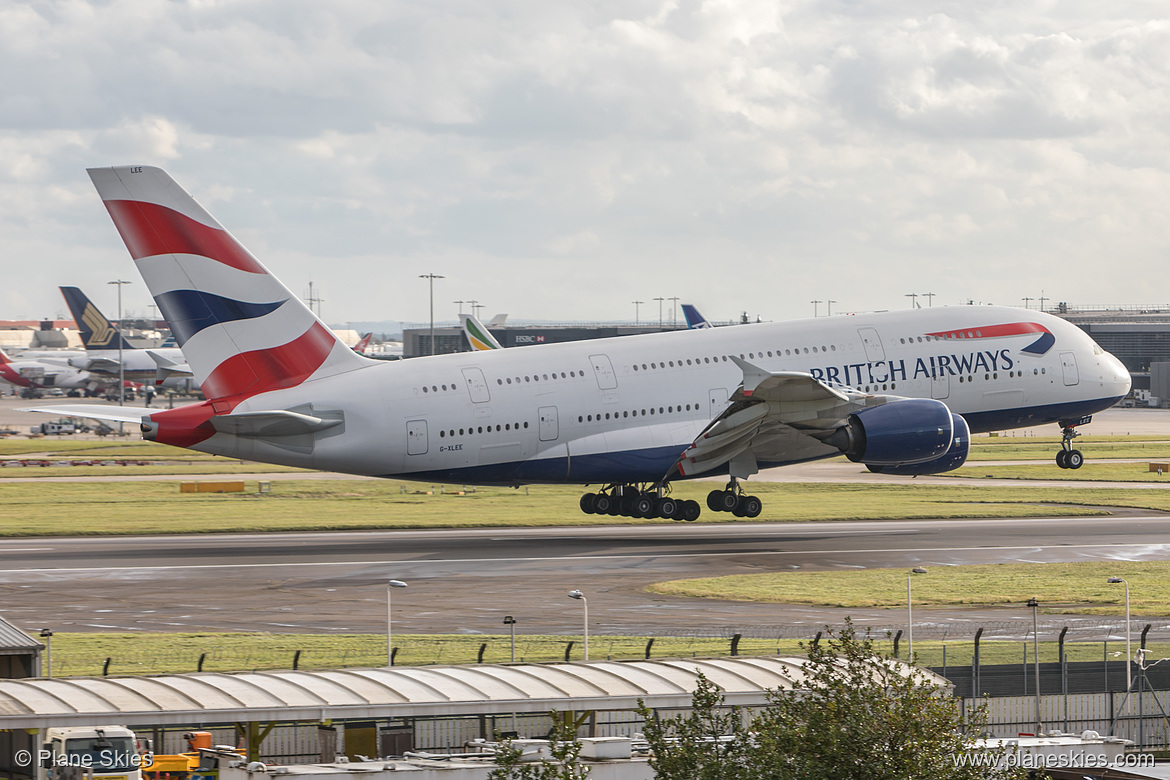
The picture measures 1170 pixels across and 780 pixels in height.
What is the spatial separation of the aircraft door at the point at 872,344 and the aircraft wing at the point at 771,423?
2.44 m

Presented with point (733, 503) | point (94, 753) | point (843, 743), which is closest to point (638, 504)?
point (733, 503)

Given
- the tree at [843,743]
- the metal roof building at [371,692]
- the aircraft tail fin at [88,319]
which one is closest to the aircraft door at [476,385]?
the metal roof building at [371,692]

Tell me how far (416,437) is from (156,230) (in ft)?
→ 37.3

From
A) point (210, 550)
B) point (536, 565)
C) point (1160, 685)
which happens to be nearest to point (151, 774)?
point (1160, 685)

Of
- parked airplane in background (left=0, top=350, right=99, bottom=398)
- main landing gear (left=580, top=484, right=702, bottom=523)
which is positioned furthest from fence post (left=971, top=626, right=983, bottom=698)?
parked airplane in background (left=0, top=350, right=99, bottom=398)

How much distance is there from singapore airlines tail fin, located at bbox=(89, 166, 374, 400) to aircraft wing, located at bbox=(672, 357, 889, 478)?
14.8 meters

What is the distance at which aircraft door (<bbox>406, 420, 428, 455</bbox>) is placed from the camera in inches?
1950

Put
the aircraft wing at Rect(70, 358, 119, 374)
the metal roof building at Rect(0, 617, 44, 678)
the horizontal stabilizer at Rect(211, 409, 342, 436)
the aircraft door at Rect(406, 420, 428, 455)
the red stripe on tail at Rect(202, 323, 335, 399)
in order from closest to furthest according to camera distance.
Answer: the metal roof building at Rect(0, 617, 44, 678), the horizontal stabilizer at Rect(211, 409, 342, 436), the red stripe on tail at Rect(202, 323, 335, 399), the aircraft door at Rect(406, 420, 428, 455), the aircraft wing at Rect(70, 358, 119, 374)

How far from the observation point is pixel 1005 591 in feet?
139

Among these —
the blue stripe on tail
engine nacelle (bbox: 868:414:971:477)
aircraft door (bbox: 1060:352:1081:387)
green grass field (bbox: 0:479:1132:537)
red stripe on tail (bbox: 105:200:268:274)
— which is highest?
red stripe on tail (bbox: 105:200:268:274)

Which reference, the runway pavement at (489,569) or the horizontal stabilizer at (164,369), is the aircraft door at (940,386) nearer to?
the runway pavement at (489,569)

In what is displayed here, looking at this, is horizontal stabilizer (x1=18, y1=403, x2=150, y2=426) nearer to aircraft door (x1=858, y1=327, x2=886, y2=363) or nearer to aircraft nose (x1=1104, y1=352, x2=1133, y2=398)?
aircraft door (x1=858, y1=327, x2=886, y2=363)

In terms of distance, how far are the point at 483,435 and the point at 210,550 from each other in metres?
11.7

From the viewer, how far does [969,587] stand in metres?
43.1
